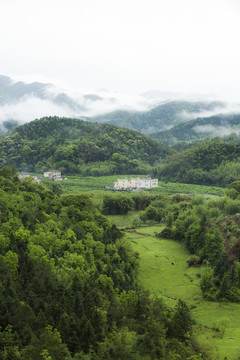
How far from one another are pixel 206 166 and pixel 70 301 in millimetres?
99083

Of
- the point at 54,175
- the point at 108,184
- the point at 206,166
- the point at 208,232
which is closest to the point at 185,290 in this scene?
the point at 208,232

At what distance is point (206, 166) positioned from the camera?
397 ft

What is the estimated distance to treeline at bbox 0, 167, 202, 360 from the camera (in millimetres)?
23281

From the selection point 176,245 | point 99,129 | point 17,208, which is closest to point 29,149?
point 99,129

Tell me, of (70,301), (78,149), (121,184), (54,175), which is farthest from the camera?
(78,149)

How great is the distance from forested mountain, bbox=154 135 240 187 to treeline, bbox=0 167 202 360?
74.8 meters

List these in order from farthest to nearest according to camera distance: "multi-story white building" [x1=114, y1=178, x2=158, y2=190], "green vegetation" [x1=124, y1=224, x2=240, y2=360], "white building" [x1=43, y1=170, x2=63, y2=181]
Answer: "white building" [x1=43, y1=170, x2=63, y2=181] < "multi-story white building" [x1=114, y1=178, x2=158, y2=190] < "green vegetation" [x1=124, y1=224, x2=240, y2=360]

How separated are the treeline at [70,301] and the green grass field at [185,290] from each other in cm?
239

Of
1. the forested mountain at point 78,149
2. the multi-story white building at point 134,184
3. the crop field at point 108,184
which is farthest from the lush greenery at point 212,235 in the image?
the forested mountain at point 78,149

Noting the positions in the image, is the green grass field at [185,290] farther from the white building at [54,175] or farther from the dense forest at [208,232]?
the white building at [54,175]

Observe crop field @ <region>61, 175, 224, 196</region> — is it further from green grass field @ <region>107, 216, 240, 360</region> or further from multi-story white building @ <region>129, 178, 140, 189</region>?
green grass field @ <region>107, 216, 240, 360</region>

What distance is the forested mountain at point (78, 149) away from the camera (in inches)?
5438

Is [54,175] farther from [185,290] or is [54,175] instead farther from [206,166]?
[185,290]

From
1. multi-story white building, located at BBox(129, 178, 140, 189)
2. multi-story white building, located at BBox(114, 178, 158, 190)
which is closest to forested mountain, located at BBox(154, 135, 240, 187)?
multi-story white building, located at BBox(114, 178, 158, 190)
